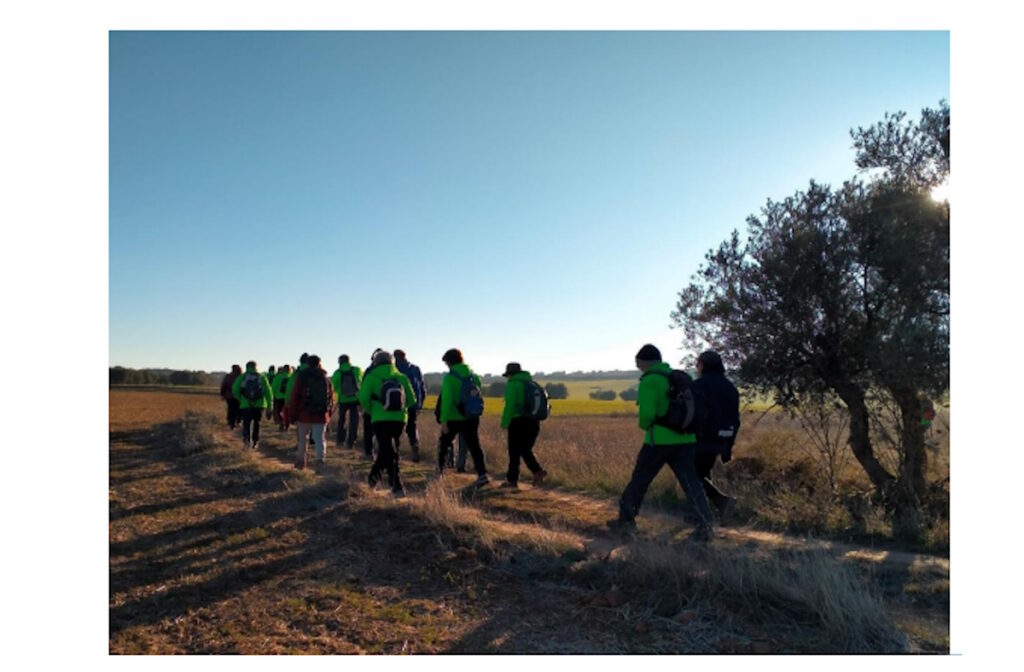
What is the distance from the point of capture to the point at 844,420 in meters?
9.66

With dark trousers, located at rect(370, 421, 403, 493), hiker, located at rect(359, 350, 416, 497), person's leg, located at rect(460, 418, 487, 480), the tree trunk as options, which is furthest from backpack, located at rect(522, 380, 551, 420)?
the tree trunk

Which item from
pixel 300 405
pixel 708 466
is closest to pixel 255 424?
pixel 300 405

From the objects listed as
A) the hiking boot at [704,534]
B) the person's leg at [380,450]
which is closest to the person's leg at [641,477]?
the hiking boot at [704,534]

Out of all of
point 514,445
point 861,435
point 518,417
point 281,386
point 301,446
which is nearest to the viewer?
→ point 861,435

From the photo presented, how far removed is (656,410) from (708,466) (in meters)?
1.40

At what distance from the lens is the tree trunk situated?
905cm

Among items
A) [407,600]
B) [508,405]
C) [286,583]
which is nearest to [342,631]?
[407,600]

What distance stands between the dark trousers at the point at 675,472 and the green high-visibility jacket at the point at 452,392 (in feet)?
11.7

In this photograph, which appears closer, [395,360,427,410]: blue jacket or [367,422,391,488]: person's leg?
[367,422,391,488]: person's leg

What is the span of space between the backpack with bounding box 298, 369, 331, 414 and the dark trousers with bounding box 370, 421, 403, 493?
228 cm

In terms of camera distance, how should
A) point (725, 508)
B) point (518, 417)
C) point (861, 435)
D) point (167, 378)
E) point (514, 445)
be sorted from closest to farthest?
1. point (725, 508)
2. point (861, 435)
3. point (518, 417)
4. point (514, 445)
5. point (167, 378)

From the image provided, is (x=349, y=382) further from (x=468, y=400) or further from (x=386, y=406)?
(x=386, y=406)

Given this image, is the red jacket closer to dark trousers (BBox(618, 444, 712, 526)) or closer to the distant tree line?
dark trousers (BBox(618, 444, 712, 526))

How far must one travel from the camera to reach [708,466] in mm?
7523
